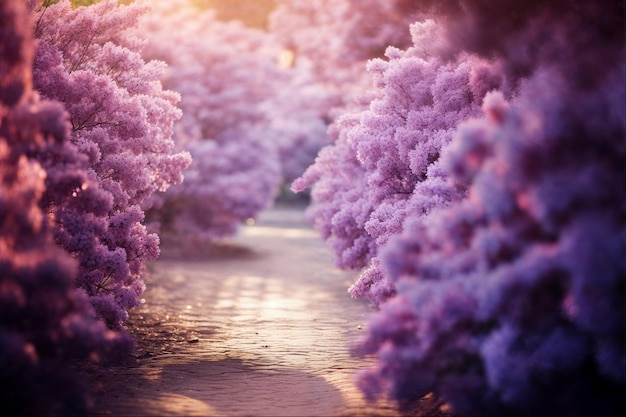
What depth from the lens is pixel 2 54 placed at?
23.0 ft

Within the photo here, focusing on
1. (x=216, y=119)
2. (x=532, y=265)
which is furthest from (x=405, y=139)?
(x=216, y=119)

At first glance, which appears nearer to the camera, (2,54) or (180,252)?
(2,54)

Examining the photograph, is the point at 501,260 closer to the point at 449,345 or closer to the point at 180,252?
the point at 449,345

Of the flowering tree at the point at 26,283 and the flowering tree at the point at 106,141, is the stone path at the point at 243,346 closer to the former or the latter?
the flowering tree at the point at 106,141

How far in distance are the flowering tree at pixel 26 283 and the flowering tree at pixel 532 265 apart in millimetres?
2847

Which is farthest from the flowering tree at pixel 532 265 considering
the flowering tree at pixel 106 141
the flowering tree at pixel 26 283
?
the flowering tree at pixel 106 141

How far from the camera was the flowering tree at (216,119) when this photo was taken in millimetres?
24562

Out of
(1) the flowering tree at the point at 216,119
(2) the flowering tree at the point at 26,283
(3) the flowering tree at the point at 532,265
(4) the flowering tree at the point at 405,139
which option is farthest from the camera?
(1) the flowering tree at the point at 216,119

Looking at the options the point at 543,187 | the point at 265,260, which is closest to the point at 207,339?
the point at 543,187

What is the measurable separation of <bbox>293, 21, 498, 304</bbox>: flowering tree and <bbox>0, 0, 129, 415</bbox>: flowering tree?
4870mm

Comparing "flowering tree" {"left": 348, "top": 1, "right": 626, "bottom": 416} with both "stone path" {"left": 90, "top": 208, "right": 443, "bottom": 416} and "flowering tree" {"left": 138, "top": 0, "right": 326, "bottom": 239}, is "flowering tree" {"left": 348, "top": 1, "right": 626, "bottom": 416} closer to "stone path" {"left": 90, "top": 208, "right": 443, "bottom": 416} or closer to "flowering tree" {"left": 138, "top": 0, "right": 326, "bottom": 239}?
"stone path" {"left": 90, "top": 208, "right": 443, "bottom": 416}

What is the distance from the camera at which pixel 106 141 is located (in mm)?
10859

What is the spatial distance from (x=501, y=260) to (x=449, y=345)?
0.98 m

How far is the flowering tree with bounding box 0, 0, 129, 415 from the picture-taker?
6.52 m
